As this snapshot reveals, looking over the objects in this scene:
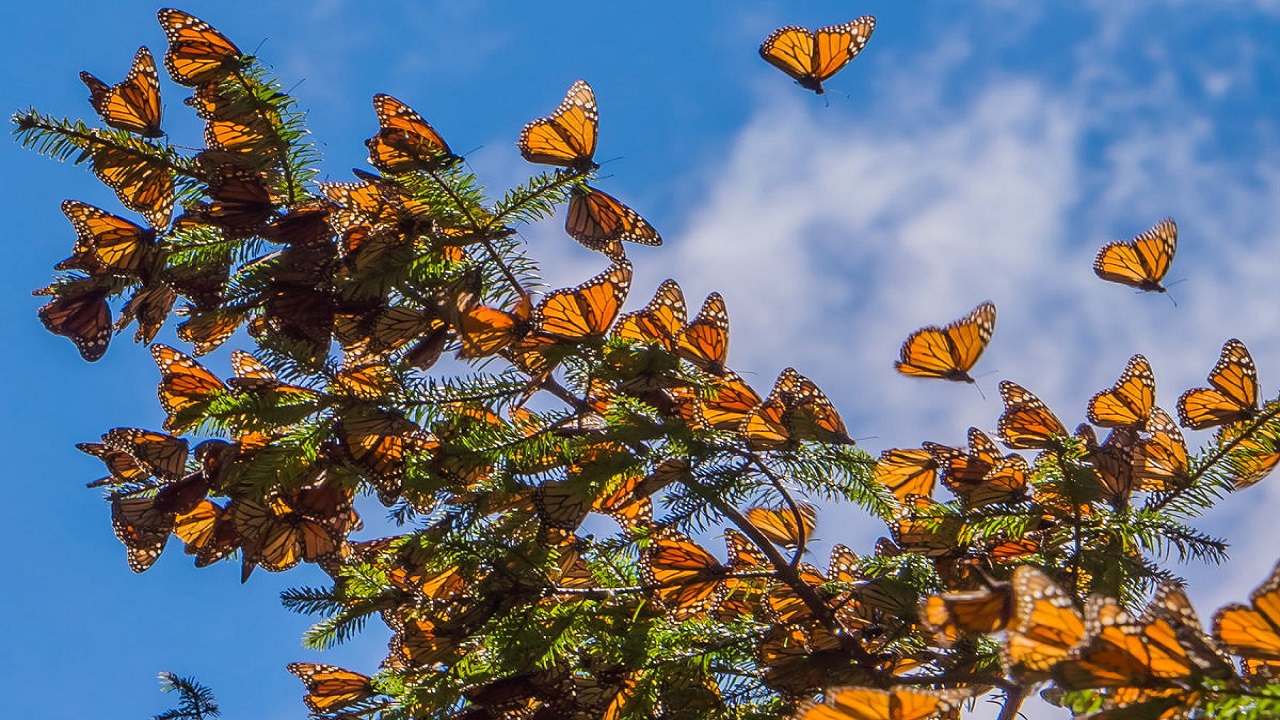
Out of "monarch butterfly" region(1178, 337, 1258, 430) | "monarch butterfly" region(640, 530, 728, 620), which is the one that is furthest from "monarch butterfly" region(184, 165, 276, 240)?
"monarch butterfly" region(1178, 337, 1258, 430)

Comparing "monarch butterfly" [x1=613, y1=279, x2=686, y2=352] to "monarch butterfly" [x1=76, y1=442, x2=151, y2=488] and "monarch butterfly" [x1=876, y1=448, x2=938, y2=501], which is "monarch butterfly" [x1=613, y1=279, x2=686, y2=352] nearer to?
"monarch butterfly" [x1=876, y1=448, x2=938, y2=501]

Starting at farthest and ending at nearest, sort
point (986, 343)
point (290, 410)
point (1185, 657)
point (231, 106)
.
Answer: point (986, 343)
point (231, 106)
point (290, 410)
point (1185, 657)

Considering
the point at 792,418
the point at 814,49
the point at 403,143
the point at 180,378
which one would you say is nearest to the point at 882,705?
the point at 792,418

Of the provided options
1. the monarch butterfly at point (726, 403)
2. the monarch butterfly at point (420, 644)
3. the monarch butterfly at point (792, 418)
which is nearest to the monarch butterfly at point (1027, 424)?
the monarch butterfly at point (792, 418)

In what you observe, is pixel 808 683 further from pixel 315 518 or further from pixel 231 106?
pixel 231 106

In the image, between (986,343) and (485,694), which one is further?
(986,343)

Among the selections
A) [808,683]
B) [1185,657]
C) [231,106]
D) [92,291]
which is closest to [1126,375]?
[808,683]

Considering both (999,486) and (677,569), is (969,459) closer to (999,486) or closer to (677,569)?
(999,486)
